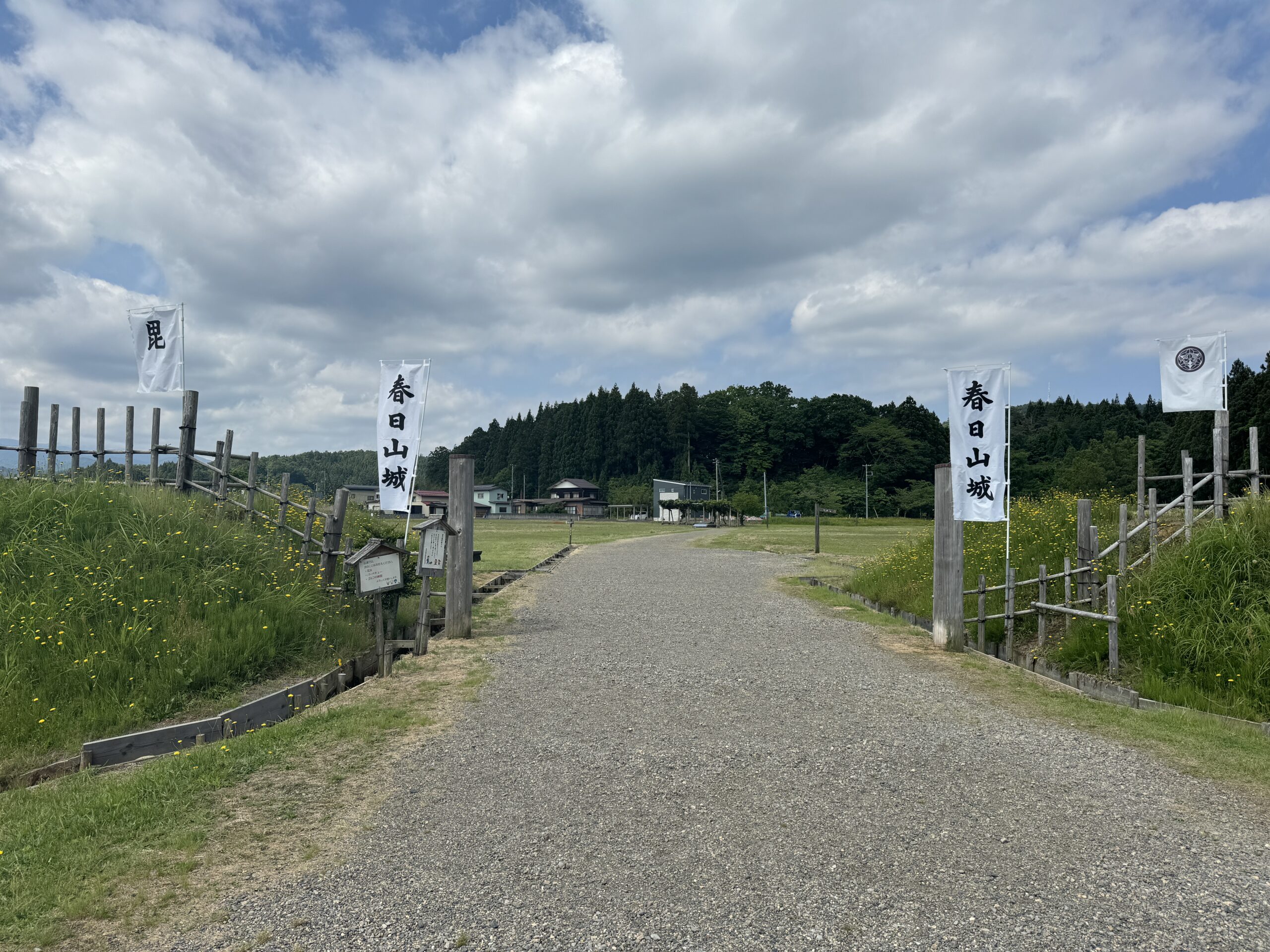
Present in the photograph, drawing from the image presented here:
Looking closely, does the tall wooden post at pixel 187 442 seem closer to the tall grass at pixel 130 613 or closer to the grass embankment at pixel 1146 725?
the tall grass at pixel 130 613

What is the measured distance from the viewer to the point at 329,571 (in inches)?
404

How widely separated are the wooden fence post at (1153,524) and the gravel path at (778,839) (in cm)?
398

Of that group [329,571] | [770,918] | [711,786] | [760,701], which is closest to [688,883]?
[770,918]

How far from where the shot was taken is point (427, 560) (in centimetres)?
899

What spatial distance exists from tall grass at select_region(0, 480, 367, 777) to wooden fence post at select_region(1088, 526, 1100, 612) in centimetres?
864

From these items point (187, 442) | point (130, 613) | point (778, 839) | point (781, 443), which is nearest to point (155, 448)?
point (187, 442)

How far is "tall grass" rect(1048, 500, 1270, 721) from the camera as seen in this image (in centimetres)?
660

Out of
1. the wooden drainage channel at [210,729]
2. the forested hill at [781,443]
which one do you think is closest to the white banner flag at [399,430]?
the wooden drainage channel at [210,729]

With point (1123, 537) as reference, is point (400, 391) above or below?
above

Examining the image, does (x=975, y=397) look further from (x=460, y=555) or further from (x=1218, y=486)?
(x=460, y=555)

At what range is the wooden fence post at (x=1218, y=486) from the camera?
32.0 feet

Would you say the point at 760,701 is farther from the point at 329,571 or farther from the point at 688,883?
the point at 329,571

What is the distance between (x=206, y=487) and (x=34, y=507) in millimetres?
2940

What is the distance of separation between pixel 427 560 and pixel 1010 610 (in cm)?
699
